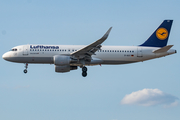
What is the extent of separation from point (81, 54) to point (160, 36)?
12655mm

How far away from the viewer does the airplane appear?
144 feet

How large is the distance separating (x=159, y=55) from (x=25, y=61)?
18383 millimetres

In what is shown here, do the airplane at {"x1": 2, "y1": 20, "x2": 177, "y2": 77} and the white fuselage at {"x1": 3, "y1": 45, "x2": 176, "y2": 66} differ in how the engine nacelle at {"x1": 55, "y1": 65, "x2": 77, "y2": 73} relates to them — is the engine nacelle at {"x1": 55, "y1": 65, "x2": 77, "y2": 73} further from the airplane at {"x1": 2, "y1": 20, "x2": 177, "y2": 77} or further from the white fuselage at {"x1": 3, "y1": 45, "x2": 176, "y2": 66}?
the white fuselage at {"x1": 3, "y1": 45, "x2": 176, "y2": 66}

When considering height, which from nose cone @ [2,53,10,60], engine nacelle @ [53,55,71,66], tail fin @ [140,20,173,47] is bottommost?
engine nacelle @ [53,55,71,66]

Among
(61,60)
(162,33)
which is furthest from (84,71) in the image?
(162,33)

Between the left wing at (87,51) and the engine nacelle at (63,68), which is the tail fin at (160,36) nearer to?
the left wing at (87,51)

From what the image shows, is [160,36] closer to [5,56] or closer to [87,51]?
[87,51]

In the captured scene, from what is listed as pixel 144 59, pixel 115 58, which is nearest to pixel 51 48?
pixel 115 58

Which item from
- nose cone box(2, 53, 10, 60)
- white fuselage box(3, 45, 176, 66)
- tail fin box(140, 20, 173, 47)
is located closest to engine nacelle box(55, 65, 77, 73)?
Result: white fuselage box(3, 45, 176, 66)

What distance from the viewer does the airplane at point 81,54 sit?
43969 mm

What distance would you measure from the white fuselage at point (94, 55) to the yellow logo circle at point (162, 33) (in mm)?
2178

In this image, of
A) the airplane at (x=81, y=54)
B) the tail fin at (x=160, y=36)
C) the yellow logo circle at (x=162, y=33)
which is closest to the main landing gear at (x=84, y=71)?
the airplane at (x=81, y=54)

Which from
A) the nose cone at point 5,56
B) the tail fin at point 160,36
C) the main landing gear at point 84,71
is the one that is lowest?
the main landing gear at point 84,71

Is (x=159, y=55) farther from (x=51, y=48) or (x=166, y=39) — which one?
(x=51, y=48)
